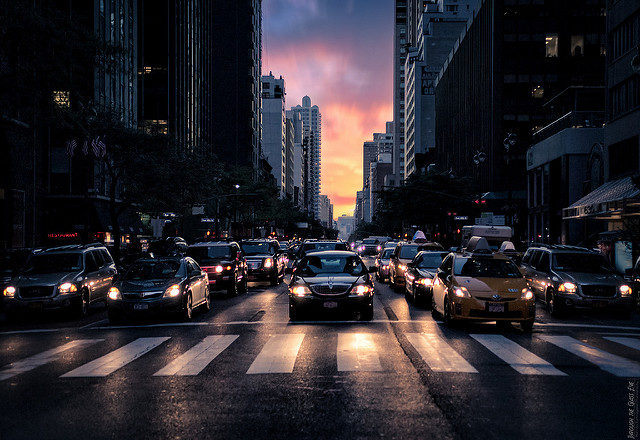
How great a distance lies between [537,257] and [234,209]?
2158 inches

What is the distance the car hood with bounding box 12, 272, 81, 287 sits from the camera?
1655cm

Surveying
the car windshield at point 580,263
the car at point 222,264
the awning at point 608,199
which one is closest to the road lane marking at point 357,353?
the car windshield at point 580,263

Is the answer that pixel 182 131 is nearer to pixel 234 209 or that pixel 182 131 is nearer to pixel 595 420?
pixel 234 209

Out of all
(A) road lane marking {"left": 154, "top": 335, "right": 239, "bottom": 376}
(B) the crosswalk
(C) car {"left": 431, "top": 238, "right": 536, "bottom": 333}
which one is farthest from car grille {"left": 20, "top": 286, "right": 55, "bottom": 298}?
(C) car {"left": 431, "top": 238, "right": 536, "bottom": 333}

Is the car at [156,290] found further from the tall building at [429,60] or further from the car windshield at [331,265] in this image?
the tall building at [429,60]

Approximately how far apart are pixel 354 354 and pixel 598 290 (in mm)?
8934

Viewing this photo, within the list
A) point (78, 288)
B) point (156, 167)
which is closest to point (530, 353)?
point (78, 288)

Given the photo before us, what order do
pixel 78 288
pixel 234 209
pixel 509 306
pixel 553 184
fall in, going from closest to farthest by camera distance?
pixel 509 306 → pixel 78 288 → pixel 553 184 → pixel 234 209

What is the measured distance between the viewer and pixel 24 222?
41094mm

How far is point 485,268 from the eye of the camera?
15.0 m

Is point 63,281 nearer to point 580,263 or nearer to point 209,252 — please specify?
point 209,252

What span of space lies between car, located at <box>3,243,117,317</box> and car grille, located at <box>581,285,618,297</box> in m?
13.1

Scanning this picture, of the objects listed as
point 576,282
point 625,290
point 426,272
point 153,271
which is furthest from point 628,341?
point 153,271

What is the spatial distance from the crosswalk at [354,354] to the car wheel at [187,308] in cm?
282
